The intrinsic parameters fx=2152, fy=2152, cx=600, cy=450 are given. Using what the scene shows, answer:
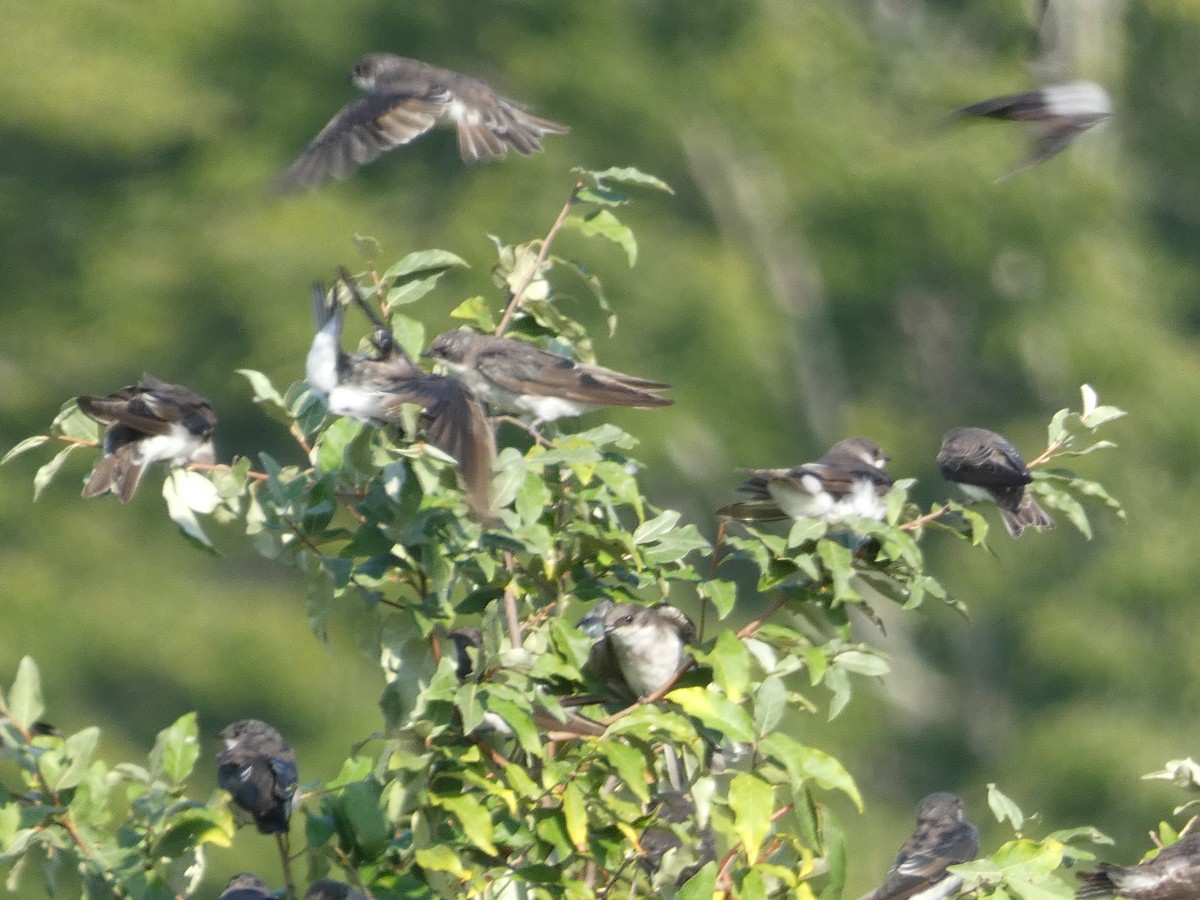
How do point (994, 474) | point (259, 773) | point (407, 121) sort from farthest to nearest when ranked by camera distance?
point (407, 121) → point (994, 474) → point (259, 773)

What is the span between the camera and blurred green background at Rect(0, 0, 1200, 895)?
52.9 feet

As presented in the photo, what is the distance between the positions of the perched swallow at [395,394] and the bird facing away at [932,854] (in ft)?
3.74

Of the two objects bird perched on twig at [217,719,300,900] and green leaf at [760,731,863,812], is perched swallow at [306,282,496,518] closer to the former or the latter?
green leaf at [760,731,863,812]

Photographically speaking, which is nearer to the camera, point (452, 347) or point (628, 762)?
point (628, 762)

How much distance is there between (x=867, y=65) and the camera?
1883cm

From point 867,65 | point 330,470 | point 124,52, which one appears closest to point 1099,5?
point 867,65

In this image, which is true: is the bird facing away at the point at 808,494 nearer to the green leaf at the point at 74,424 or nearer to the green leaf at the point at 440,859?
the green leaf at the point at 440,859

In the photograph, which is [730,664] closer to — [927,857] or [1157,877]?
[1157,877]

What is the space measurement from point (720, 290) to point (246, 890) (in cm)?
1284

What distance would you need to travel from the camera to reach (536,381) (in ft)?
14.0

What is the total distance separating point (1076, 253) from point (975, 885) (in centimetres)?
1479

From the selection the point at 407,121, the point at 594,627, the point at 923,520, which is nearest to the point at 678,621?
the point at 594,627

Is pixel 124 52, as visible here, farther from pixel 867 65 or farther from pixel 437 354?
pixel 437 354

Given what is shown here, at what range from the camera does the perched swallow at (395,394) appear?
3344mm
